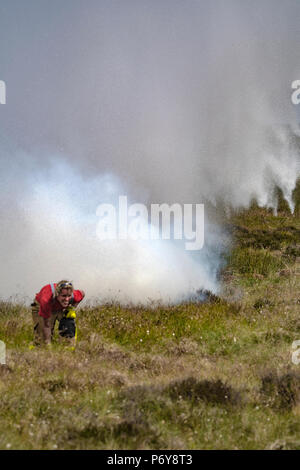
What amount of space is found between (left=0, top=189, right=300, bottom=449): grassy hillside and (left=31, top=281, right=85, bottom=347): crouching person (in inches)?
13.3

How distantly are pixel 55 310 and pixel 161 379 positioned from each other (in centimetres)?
252

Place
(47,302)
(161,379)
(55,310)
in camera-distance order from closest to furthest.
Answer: (161,379)
(47,302)
(55,310)

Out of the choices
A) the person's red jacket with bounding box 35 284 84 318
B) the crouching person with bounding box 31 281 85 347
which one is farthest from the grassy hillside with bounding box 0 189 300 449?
the person's red jacket with bounding box 35 284 84 318

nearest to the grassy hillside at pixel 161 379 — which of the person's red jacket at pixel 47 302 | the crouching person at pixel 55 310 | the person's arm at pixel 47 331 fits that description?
the person's arm at pixel 47 331

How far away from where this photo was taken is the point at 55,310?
7.39 metres

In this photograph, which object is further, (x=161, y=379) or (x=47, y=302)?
(x=47, y=302)

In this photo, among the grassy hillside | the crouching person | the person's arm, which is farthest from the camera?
the person's arm

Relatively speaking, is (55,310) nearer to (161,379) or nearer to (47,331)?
(47,331)

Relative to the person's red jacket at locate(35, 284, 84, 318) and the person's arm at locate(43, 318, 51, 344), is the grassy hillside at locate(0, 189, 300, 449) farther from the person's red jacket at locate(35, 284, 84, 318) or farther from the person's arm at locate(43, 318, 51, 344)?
the person's red jacket at locate(35, 284, 84, 318)

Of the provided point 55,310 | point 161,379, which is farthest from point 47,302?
point 161,379

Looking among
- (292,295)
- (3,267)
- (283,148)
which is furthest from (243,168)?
(3,267)

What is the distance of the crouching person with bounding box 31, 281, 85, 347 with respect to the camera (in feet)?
23.3

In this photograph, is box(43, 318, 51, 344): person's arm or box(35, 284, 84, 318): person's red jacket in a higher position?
box(35, 284, 84, 318): person's red jacket

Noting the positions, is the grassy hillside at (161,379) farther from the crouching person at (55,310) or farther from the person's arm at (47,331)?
the crouching person at (55,310)
